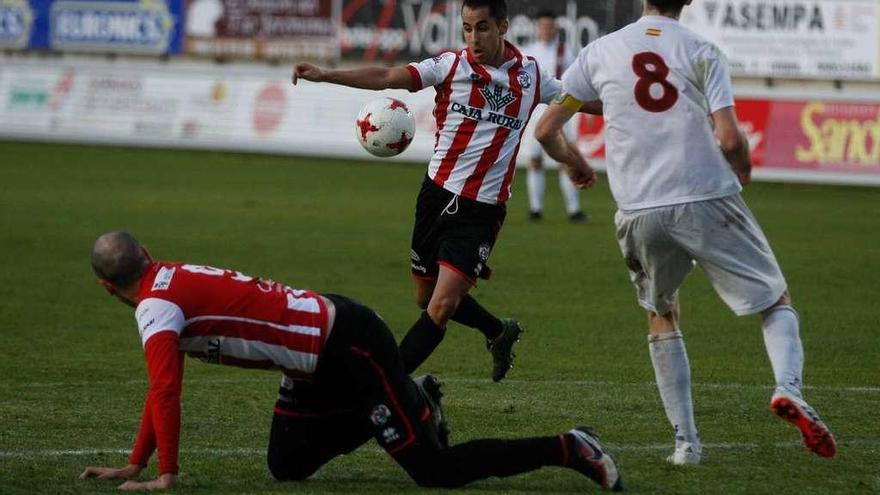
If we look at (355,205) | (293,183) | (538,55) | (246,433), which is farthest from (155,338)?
(293,183)

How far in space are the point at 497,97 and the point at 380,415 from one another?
2.86m

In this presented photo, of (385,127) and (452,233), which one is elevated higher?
(385,127)

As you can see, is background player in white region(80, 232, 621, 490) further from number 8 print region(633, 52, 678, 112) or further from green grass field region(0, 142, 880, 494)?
number 8 print region(633, 52, 678, 112)

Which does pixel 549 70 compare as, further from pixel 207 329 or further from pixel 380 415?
pixel 207 329

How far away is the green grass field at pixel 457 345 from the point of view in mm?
7129

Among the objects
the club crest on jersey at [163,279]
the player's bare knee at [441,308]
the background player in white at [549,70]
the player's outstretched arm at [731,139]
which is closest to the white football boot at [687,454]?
the player's outstretched arm at [731,139]

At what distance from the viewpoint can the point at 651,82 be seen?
6.86 meters

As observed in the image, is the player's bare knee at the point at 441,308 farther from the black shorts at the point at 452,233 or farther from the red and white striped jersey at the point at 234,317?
the red and white striped jersey at the point at 234,317

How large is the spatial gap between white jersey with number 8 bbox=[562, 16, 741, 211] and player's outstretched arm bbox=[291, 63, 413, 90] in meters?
1.58

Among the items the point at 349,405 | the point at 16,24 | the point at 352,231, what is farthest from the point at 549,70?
the point at 16,24

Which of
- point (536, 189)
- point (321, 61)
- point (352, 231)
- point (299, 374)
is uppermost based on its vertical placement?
point (299, 374)

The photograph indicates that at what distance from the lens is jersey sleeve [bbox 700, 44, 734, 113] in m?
6.68

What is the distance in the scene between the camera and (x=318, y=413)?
22.1 feet

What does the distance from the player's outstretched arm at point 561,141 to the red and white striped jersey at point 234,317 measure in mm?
1602
